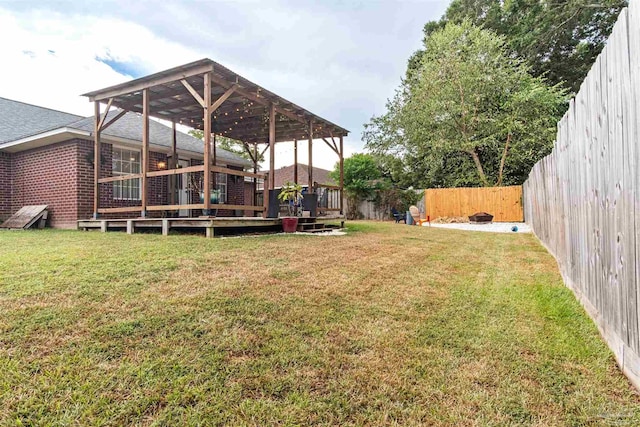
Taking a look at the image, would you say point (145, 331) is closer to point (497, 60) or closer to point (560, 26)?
point (497, 60)

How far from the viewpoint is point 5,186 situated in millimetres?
9500

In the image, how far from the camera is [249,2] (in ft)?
29.7

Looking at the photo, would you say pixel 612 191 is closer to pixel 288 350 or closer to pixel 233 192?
pixel 288 350

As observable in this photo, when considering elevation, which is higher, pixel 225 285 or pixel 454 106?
pixel 454 106

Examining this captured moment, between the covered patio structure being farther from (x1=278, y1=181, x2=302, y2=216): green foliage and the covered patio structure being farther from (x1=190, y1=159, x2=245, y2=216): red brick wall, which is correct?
(x1=190, y1=159, x2=245, y2=216): red brick wall

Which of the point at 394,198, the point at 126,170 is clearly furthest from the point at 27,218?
the point at 394,198

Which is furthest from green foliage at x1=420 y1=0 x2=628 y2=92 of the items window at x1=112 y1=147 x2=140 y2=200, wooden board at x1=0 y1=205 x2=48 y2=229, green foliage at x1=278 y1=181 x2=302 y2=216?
wooden board at x1=0 y1=205 x2=48 y2=229

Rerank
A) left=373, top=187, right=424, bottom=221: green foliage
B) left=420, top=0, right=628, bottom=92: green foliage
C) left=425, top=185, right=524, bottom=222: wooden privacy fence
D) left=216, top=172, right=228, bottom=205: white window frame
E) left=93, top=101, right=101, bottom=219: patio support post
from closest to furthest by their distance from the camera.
→ 1. left=93, top=101, right=101, bottom=219: patio support post
2. left=216, top=172, right=228, bottom=205: white window frame
3. left=425, top=185, right=524, bottom=222: wooden privacy fence
4. left=420, top=0, right=628, bottom=92: green foliage
5. left=373, top=187, right=424, bottom=221: green foliage

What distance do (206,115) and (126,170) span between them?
4.97 meters

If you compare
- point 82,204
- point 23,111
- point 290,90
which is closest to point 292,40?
point 290,90

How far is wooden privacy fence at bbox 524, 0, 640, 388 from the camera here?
1610mm

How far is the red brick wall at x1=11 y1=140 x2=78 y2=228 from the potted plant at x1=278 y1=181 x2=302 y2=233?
5.18 meters

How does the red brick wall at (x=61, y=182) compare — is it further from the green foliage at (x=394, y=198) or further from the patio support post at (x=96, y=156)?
the green foliage at (x=394, y=198)

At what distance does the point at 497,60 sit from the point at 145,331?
67.3 ft
